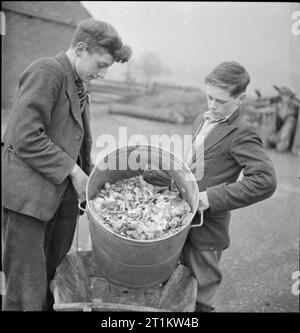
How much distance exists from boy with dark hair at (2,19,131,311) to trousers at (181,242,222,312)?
872 mm

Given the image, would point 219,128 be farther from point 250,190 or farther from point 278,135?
point 278,135

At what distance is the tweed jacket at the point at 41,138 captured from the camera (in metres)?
2.02

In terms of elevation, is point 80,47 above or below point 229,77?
above

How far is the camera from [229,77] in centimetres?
209

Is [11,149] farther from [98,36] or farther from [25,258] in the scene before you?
[98,36]

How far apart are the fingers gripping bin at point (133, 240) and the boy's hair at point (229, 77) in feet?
1.60

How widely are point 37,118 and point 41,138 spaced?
0.11m

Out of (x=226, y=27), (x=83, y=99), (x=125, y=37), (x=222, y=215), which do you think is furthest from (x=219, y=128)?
(x=226, y=27)

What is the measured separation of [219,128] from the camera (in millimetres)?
2215

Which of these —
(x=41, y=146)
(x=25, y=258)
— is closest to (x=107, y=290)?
(x=25, y=258)

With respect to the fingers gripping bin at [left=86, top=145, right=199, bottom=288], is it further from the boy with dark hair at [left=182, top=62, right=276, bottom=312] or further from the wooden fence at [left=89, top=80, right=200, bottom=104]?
the wooden fence at [left=89, top=80, right=200, bottom=104]

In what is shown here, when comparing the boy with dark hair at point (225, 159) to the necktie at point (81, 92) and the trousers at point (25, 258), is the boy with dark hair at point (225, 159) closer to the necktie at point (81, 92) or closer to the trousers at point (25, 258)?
the necktie at point (81, 92)

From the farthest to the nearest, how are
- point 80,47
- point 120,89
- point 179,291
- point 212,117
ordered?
point 120,89
point 179,291
point 212,117
point 80,47

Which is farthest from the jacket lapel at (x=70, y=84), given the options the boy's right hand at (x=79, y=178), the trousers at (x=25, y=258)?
the trousers at (x=25, y=258)
